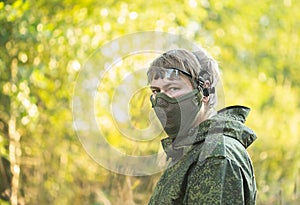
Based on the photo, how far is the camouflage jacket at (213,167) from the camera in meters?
1.88

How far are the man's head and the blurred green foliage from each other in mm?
3233

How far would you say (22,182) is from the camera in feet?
22.1

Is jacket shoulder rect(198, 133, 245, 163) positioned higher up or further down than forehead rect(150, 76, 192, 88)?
further down

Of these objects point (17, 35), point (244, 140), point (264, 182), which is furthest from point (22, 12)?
point (244, 140)

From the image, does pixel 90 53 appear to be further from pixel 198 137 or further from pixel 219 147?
pixel 219 147

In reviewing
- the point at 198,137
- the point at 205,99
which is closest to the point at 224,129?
the point at 198,137

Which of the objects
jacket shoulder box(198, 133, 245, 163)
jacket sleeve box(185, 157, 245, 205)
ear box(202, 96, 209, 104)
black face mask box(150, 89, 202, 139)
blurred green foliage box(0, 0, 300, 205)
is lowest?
jacket sleeve box(185, 157, 245, 205)

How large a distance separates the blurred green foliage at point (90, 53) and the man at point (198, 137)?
10.6 feet

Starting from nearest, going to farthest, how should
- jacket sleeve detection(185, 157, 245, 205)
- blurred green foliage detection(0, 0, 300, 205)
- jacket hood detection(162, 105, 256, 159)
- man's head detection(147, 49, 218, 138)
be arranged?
jacket sleeve detection(185, 157, 245, 205), jacket hood detection(162, 105, 256, 159), man's head detection(147, 49, 218, 138), blurred green foliage detection(0, 0, 300, 205)

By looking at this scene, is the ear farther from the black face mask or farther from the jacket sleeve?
the jacket sleeve

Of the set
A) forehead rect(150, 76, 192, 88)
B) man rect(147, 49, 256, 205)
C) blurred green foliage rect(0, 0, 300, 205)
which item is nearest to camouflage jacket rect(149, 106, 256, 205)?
man rect(147, 49, 256, 205)

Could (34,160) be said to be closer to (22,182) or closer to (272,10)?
(22,182)

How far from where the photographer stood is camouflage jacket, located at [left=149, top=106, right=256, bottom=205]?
6.17 feet

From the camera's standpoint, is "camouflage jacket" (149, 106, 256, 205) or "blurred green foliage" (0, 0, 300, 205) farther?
"blurred green foliage" (0, 0, 300, 205)
